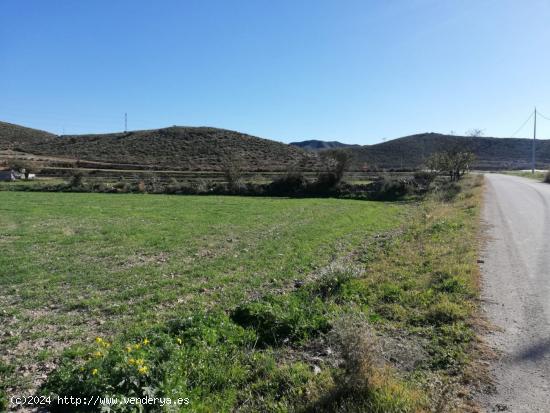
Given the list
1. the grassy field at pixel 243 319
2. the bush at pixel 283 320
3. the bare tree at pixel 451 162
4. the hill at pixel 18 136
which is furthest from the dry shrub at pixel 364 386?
the hill at pixel 18 136

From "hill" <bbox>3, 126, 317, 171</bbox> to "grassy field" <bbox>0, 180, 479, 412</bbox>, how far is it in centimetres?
6858

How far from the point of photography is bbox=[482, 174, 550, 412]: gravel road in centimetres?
452

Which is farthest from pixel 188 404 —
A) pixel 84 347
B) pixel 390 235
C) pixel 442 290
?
pixel 390 235

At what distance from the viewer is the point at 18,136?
108500 mm

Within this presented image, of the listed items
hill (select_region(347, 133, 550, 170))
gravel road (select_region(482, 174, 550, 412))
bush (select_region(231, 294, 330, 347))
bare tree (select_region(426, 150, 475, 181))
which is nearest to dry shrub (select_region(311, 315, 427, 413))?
gravel road (select_region(482, 174, 550, 412))

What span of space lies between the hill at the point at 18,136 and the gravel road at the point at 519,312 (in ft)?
348

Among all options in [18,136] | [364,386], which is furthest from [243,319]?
[18,136]

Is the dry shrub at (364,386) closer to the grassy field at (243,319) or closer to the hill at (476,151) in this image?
the grassy field at (243,319)

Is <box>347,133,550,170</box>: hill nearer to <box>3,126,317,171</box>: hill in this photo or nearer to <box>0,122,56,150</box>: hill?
<box>3,126,317,171</box>: hill

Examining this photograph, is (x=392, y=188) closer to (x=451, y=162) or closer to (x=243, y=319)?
(x=451, y=162)

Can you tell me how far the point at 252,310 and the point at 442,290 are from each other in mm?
3920

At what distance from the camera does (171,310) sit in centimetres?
807

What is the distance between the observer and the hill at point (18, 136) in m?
98.4

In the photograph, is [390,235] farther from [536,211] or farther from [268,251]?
[536,211]
